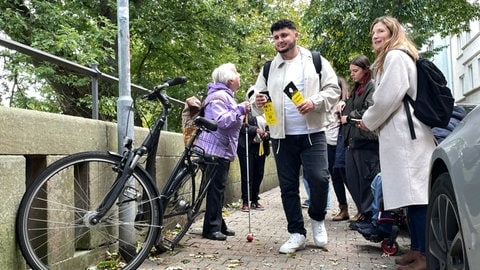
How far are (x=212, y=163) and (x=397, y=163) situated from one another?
1823 mm

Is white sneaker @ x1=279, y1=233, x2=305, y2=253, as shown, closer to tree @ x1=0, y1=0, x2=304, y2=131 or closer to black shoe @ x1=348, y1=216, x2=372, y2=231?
black shoe @ x1=348, y1=216, x2=372, y2=231

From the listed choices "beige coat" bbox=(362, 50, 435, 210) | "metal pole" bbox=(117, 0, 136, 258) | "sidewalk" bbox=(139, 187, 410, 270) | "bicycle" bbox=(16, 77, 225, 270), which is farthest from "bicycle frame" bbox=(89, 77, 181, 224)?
"beige coat" bbox=(362, 50, 435, 210)

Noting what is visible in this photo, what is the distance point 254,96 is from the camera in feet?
16.3

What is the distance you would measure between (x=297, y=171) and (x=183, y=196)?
3.57 feet

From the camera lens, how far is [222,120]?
5.06 metres

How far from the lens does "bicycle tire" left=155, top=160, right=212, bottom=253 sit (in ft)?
14.6

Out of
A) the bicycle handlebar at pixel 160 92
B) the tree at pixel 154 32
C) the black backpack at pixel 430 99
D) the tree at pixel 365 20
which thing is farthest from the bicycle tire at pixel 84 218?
the tree at pixel 365 20

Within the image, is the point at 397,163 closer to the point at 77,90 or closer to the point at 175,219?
the point at 175,219

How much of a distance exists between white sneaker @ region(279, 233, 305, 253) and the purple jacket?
1135mm

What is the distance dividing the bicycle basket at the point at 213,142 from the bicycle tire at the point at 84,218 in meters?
1.30

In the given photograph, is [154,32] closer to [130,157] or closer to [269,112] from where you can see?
[269,112]

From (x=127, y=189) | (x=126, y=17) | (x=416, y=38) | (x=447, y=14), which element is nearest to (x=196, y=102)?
(x=126, y=17)

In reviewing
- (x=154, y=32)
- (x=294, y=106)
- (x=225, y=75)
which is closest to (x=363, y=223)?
(x=294, y=106)

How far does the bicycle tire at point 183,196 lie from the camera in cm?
445
